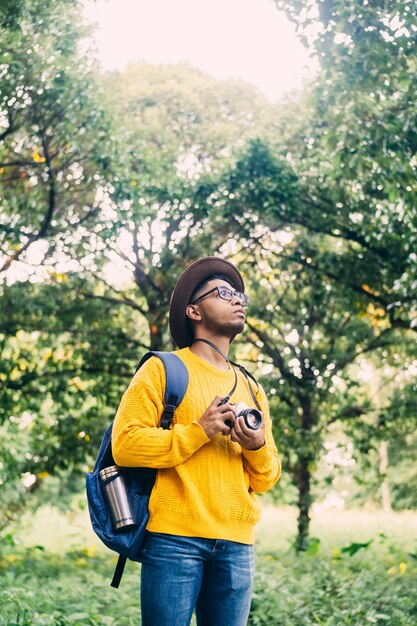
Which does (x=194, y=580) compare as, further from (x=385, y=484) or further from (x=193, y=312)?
(x=385, y=484)

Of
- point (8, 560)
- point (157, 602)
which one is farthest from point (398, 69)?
point (8, 560)

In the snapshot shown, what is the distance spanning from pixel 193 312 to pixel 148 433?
0.72 meters

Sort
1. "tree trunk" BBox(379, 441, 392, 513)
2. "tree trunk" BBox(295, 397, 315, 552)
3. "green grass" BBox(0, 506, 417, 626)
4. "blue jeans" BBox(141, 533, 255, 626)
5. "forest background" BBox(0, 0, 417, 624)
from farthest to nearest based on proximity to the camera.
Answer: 1. "tree trunk" BBox(379, 441, 392, 513)
2. "tree trunk" BBox(295, 397, 315, 552)
3. "forest background" BBox(0, 0, 417, 624)
4. "green grass" BBox(0, 506, 417, 626)
5. "blue jeans" BBox(141, 533, 255, 626)

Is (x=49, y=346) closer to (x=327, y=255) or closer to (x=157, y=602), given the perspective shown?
(x=327, y=255)

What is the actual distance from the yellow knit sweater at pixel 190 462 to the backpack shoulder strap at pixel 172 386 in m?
0.03

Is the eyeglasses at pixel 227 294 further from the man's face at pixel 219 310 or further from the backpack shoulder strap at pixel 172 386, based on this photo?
the backpack shoulder strap at pixel 172 386

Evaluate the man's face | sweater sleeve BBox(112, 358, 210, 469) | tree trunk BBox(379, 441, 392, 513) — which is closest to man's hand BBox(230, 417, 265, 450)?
sweater sleeve BBox(112, 358, 210, 469)

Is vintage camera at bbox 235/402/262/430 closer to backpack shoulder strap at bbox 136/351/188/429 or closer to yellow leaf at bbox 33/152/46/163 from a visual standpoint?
backpack shoulder strap at bbox 136/351/188/429

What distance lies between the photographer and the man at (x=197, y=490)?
2.57m

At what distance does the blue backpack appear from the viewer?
103 inches

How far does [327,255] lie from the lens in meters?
9.84

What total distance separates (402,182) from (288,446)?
5203mm

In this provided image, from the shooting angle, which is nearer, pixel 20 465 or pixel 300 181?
pixel 300 181

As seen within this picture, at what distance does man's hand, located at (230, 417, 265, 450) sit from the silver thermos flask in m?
0.46
